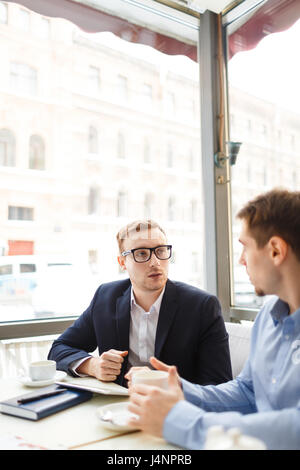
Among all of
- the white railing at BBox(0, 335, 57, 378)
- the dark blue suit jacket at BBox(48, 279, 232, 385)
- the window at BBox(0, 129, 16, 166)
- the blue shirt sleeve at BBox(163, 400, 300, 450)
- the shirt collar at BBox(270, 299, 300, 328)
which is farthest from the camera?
the window at BBox(0, 129, 16, 166)

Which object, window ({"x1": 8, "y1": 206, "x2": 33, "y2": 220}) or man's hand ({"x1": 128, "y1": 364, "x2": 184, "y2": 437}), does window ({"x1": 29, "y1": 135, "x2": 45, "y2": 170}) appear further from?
man's hand ({"x1": 128, "y1": 364, "x2": 184, "y2": 437})

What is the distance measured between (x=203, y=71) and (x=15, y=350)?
2.26m

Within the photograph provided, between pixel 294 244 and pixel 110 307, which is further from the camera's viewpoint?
pixel 110 307

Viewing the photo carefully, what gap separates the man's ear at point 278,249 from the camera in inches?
42.4

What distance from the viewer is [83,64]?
2787 mm

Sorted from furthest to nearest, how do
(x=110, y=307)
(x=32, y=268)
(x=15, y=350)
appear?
(x=32, y=268) → (x=15, y=350) → (x=110, y=307)


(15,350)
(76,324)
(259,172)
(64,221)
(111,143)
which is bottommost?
(15,350)

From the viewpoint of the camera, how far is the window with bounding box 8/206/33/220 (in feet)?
8.14

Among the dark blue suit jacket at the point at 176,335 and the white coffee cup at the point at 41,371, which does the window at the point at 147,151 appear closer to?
the dark blue suit jacket at the point at 176,335

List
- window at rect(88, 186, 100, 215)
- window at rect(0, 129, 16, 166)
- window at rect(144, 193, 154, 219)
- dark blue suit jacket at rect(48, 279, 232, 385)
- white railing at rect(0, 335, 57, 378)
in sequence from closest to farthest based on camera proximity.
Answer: dark blue suit jacket at rect(48, 279, 232, 385), white railing at rect(0, 335, 57, 378), window at rect(0, 129, 16, 166), window at rect(88, 186, 100, 215), window at rect(144, 193, 154, 219)

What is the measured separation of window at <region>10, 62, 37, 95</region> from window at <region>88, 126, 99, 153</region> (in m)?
0.43

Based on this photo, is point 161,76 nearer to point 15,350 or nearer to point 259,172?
point 259,172

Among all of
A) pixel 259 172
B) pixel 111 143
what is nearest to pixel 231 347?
pixel 259 172

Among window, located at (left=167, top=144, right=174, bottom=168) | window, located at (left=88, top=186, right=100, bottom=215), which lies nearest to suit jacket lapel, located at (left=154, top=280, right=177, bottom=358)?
window, located at (left=88, top=186, right=100, bottom=215)
